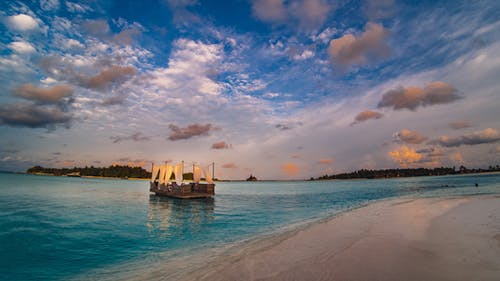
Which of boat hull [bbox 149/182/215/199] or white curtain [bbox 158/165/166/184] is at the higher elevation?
white curtain [bbox 158/165/166/184]

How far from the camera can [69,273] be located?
430 inches

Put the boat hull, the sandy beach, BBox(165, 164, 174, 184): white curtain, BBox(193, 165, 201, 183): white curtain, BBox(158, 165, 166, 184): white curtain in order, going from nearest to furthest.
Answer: the sandy beach
the boat hull
BBox(193, 165, 201, 183): white curtain
BBox(165, 164, 174, 184): white curtain
BBox(158, 165, 166, 184): white curtain

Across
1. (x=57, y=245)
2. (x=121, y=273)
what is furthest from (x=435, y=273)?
(x=57, y=245)

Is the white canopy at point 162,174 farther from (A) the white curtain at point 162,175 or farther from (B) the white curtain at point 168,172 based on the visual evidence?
(B) the white curtain at point 168,172

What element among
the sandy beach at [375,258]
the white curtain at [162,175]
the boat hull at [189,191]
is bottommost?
the boat hull at [189,191]

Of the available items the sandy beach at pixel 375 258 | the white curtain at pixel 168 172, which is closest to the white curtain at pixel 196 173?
the white curtain at pixel 168 172

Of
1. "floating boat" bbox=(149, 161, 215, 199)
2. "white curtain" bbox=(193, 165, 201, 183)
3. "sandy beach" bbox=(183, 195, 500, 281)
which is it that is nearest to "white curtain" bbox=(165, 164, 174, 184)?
"floating boat" bbox=(149, 161, 215, 199)

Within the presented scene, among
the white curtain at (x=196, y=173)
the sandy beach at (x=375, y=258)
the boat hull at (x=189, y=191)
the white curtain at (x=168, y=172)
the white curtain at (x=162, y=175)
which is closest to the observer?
the sandy beach at (x=375, y=258)

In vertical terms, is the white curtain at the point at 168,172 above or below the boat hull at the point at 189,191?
above

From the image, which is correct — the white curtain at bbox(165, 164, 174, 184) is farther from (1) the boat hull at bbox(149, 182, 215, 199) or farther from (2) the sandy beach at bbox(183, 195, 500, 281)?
(2) the sandy beach at bbox(183, 195, 500, 281)

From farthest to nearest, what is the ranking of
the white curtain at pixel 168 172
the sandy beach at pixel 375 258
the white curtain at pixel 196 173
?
the white curtain at pixel 168 172 → the white curtain at pixel 196 173 → the sandy beach at pixel 375 258

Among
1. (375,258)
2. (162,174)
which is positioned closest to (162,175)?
(162,174)

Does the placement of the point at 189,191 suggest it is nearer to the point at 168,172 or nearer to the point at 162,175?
the point at 168,172

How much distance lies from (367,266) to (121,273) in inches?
382
